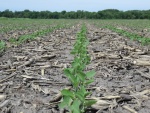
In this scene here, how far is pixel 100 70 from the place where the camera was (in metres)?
4.94

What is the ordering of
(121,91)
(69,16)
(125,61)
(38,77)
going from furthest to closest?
1. (69,16)
2. (125,61)
3. (38,77)
4. (121,91)

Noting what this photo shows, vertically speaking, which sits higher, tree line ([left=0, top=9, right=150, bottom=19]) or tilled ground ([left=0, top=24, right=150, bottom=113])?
tilled ground ([left=0, top=24, right=150, bottom=113])

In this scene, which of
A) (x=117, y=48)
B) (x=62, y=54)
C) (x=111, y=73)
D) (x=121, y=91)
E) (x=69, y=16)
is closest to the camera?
(x=121, y=91)

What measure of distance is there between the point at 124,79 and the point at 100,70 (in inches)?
22.5

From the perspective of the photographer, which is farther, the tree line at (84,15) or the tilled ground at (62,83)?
the tree line at (84,15)

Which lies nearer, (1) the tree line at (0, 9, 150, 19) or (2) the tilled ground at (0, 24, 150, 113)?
(2) the tilled ground at (0, 24, 150, 113)

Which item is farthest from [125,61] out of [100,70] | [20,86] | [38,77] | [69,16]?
[69,16]

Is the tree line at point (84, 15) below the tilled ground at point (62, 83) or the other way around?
below

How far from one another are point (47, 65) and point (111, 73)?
111 centimetres

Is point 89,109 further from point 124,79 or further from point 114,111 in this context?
point 124,79

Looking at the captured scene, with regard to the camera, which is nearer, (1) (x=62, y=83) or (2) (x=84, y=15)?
(1) (x=62, y=83)

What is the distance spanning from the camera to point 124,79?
4469mm

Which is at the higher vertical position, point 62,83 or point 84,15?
point 62,83

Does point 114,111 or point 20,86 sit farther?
point 20,86
